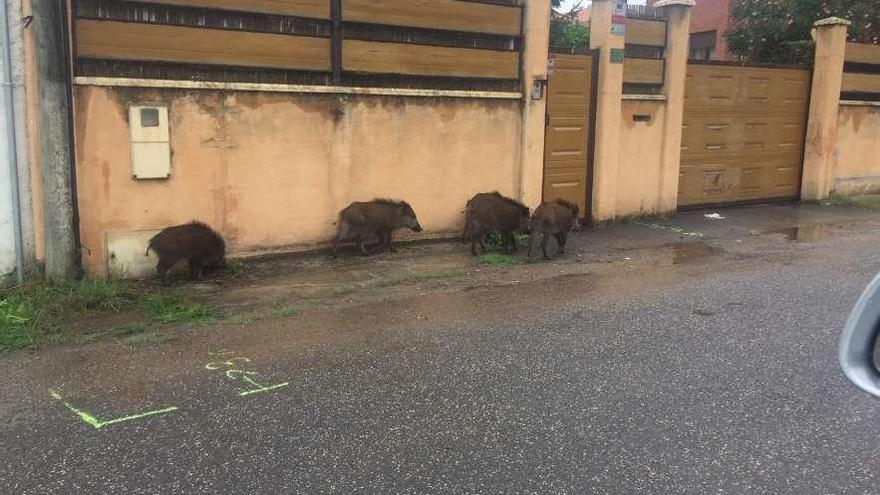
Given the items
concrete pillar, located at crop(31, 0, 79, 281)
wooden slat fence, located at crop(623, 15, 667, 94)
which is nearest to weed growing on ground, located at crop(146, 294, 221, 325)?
concrete pillar, located at crop(31, 0, 79, 281)

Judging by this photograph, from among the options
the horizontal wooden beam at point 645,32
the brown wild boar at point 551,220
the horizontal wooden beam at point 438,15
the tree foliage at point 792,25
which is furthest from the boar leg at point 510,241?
the tree foliage at point 792,25

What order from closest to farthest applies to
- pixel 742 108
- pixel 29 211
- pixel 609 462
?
pixel 609 462 < pixel 29 211 < pixel 742 108

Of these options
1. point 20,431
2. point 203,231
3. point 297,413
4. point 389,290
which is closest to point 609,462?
point 297,413

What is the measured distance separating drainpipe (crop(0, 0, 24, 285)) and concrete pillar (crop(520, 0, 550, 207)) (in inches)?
232

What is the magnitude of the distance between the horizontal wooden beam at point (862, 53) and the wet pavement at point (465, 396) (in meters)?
8.04

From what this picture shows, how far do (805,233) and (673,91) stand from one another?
2.89 m

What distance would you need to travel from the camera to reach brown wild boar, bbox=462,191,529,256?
29.0 ft

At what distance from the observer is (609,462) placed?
3717 mm

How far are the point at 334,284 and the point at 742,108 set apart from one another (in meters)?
8.65

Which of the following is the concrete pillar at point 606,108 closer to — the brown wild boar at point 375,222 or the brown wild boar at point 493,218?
the brown wild boar at point 493,218

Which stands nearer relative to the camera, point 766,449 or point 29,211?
point 766,449

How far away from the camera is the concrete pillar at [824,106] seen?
522 inches

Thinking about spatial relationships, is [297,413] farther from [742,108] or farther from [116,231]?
[742,108]

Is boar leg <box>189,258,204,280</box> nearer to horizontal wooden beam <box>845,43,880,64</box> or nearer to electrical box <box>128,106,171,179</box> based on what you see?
electrical box <box>128,106,171,179</box>
